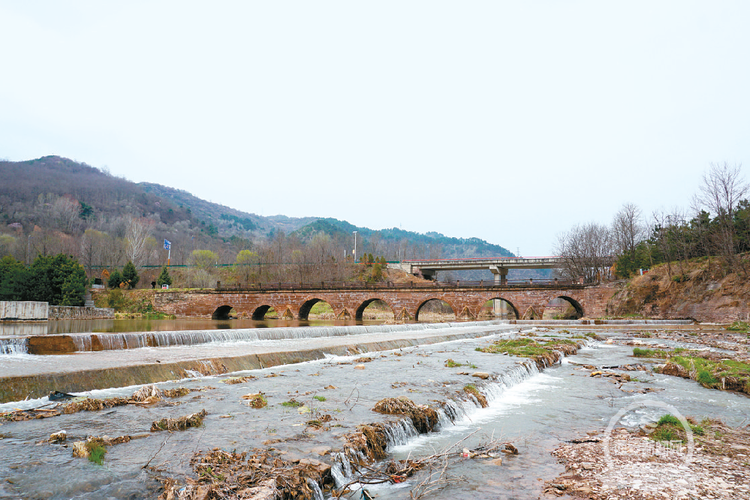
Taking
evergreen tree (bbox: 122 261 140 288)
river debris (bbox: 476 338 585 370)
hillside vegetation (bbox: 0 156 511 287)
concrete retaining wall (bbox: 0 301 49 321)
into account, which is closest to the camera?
river debris (bbox: 476 338 585 370)

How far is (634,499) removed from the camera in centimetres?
336

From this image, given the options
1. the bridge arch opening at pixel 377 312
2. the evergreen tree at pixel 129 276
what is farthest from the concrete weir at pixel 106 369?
the evergreen tree at pixel 129 276

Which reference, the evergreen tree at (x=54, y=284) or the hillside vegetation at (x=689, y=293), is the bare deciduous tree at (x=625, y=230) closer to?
the hillside vegetation at (x=689, y=293)

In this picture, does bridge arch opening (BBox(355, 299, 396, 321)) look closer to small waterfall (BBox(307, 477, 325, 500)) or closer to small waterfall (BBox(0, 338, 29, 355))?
small waterfall (BBox(0, 338, 29, 355))

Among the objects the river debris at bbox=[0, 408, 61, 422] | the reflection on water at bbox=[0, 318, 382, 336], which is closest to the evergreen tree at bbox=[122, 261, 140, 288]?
the reflection on water at bbox=[0, 318, 382, 336]

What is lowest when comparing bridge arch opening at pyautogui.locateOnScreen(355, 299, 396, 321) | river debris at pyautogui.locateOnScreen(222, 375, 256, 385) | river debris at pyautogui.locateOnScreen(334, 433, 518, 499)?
bridge arch opening at pyautogui.locateOnScreen(355, 299, 396, 321)

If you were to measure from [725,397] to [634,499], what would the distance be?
600cm

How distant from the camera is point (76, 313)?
2977 cm

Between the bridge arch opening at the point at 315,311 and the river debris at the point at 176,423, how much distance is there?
40520 millimetres

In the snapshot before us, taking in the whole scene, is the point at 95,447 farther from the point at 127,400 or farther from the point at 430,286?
the point at 430,286

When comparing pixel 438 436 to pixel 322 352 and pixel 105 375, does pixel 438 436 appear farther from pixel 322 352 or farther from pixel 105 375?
pixel 322 352

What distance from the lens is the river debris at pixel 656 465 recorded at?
11.5ft

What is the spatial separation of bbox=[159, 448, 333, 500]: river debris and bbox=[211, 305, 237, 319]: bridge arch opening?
1798 inches

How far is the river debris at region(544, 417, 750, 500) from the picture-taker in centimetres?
352
